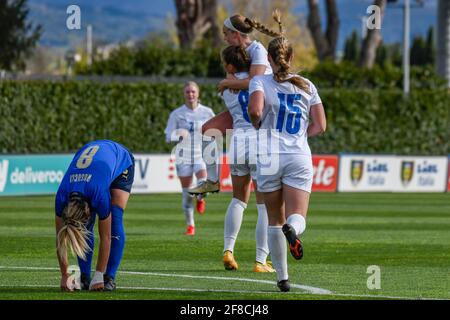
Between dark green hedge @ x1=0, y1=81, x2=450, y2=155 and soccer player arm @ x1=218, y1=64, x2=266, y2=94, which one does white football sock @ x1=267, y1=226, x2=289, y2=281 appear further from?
dark green hedge @ x1=0, y1=81, x2=450, y2=155

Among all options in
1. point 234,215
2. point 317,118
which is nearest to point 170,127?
point 234,215

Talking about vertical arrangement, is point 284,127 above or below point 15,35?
below

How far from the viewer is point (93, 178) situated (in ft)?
37.4

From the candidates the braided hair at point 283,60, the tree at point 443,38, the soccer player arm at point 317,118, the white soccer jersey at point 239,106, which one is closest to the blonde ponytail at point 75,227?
the braided hair at point 283,60

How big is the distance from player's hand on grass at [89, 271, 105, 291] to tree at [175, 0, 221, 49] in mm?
34668

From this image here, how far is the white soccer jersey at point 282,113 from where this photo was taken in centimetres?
1164

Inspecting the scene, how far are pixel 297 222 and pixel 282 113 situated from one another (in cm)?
100

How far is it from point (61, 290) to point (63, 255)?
1.66ft

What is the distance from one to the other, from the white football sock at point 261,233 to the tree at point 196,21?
32.5 metres

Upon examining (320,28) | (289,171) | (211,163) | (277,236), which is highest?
(320,28)

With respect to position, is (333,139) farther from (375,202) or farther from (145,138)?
(375,202)

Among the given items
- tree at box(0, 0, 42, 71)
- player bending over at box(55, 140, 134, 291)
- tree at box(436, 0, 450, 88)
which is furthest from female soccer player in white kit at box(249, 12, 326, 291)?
tree at box(0, 0, 42, 71)

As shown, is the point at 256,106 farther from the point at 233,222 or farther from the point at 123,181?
the point at 233,222

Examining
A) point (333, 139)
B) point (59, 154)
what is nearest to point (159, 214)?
point (59, 154)
